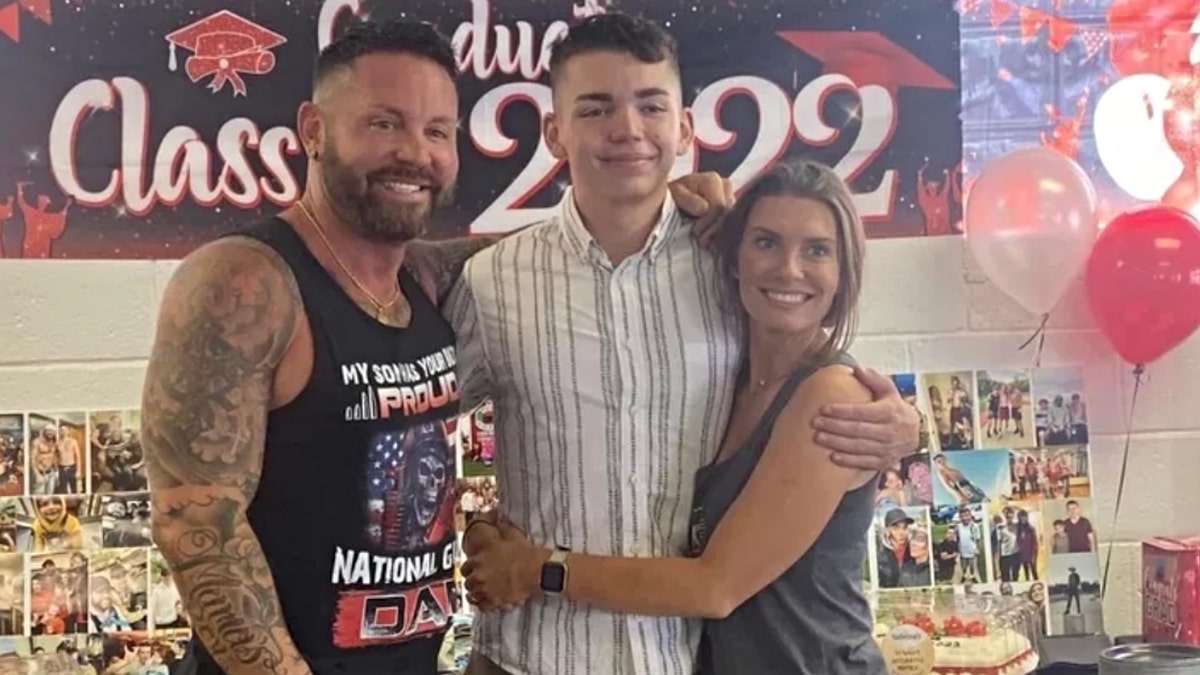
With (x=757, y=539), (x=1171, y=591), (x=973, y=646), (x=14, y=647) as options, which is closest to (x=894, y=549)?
(x=973, y=646)

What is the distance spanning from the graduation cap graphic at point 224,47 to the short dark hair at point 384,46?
76 cm

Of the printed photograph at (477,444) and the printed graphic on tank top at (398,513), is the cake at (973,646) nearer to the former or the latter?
the printed photograph at (477,444)

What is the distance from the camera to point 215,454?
4.35ft

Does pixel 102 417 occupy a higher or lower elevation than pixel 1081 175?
lower

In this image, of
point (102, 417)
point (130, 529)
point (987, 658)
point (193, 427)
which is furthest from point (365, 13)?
point (987, 658)

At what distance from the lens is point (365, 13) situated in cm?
231

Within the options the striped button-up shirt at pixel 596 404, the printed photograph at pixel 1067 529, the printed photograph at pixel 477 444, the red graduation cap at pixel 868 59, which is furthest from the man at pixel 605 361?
the printed photograph at pixel 1067 529

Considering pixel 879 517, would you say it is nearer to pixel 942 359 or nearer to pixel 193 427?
pixel 942 359

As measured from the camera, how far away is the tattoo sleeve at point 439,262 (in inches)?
68.2

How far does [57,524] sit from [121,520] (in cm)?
12

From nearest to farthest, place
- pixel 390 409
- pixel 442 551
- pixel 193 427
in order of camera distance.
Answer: pixel 193 427, pixel 390 409, pixel 442 551

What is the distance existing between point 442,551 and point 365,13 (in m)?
1.20

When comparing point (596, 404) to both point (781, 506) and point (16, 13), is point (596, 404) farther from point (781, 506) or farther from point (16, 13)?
point (16, 13)

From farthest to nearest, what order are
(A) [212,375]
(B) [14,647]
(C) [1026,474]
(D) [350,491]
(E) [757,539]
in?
(C) [1026,474]
(B) [14,647]
(E) [757,539]
(D) [350,491]
(A) [212,375]
